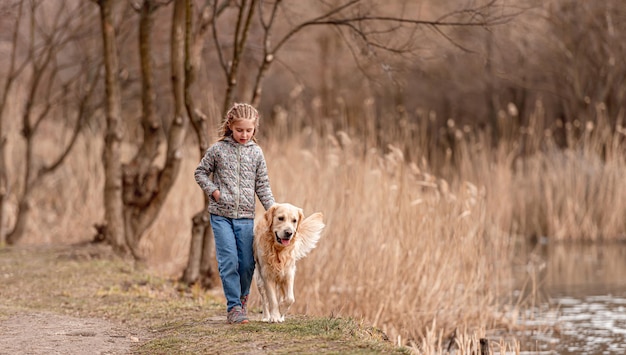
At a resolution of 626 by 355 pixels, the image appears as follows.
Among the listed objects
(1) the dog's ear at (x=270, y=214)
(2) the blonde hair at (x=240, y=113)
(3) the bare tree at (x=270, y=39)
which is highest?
(3) the bare tree at (x=270, y=39)

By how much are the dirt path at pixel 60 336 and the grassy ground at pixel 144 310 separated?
50 mm

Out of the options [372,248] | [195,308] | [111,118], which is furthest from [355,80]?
[195,308]

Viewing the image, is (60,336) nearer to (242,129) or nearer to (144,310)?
(144,310)

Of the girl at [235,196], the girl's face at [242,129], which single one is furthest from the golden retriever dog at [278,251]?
the girl's face at [242,129]

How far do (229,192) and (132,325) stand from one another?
4.65ft

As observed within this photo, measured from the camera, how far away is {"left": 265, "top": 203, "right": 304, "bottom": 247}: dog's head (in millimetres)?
6273

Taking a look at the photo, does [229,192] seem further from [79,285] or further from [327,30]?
[327,30]

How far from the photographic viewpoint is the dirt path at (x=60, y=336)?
6.24m

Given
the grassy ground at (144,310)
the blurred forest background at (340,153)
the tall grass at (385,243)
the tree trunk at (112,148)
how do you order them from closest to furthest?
the grassy ground at (144,310), the tall grass at (385,243), the blurred forest background at (340,153), the tree trunk at (112,148)

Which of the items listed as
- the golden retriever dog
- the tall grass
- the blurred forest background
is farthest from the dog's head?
the blurred forest background

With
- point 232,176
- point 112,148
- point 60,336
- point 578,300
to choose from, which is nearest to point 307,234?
point 232,176

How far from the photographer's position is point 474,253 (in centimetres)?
994

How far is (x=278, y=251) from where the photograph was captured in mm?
6527

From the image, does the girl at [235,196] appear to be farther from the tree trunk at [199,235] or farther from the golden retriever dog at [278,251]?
the tree trunk at [199,235]
